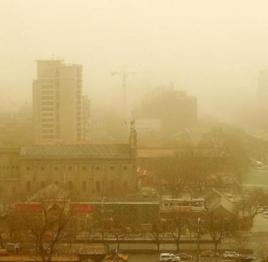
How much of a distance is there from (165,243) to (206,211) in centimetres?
113

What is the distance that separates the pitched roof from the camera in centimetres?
1141

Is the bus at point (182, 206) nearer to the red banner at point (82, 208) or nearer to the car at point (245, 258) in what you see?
the red banner at point (82, 208)

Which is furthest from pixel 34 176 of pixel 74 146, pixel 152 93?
pixel 152 93

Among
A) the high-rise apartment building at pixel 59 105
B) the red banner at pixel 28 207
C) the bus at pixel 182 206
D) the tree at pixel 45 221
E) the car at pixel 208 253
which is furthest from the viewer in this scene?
the high-rise apartment building at pixel 59 105

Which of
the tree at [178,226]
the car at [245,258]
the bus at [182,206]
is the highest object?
the bus at [182,206]

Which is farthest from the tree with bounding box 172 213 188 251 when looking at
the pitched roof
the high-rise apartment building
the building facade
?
the high-rise apartment building

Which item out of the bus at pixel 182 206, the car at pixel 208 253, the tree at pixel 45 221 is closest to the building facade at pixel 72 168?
the bus at pixel 182 206

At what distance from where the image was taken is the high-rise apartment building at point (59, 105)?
17.3m

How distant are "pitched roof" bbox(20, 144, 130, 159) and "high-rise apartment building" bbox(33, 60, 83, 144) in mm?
5428

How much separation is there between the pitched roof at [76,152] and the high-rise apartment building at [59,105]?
543 centimetres

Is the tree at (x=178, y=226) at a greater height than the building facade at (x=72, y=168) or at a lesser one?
lesser

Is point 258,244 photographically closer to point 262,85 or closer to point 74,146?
point 74,146

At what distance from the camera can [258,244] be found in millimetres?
7961

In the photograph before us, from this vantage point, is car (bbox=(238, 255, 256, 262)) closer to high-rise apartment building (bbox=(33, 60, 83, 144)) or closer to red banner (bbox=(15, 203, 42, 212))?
red banner (bbox=(15, 203, 42, 212))
